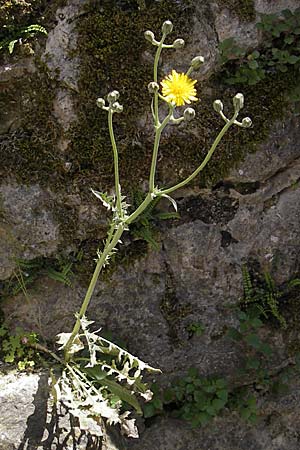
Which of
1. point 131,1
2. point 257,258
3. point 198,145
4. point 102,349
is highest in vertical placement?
point 131,1

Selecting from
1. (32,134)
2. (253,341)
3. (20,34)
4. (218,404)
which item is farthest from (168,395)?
(20,34)

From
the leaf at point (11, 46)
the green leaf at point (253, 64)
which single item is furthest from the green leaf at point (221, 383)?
the leaf at point (11, 46)

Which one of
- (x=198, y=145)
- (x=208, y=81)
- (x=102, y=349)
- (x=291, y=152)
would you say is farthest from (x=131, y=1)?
(x=102, y=349)

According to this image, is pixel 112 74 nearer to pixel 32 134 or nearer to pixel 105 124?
pixel 105 124

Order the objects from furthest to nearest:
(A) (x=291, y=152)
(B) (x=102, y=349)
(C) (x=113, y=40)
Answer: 1. (A) (x=291, y=152)
2. (C) (x=113, y=40)
3. (B) (x=102, y=349)

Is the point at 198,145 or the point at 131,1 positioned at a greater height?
the point at 131,1

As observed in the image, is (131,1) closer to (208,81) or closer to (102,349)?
(208,81)

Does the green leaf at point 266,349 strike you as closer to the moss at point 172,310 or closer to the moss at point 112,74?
the moss at point 172,310

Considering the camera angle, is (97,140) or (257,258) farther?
(257,258)
